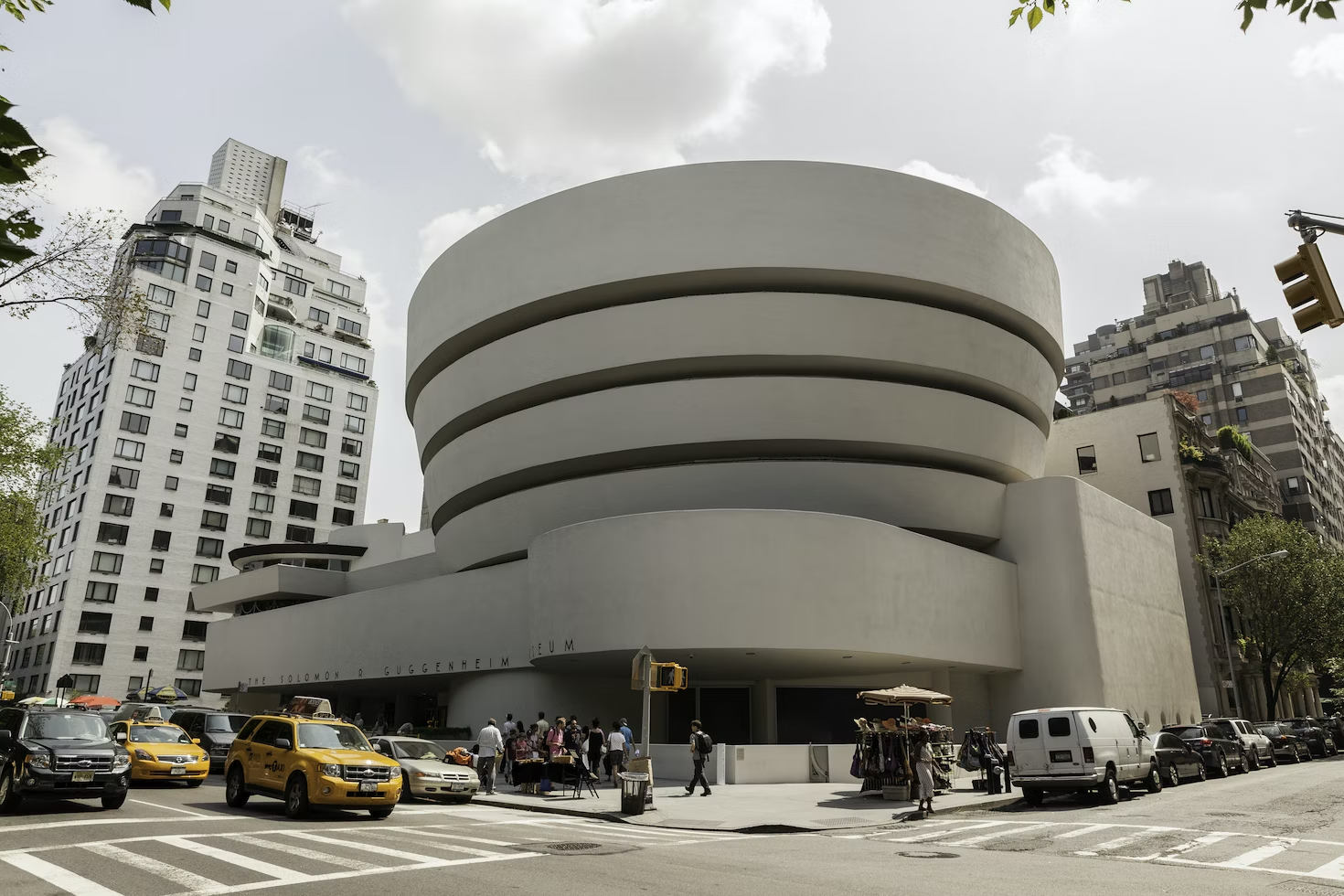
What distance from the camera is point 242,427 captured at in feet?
258

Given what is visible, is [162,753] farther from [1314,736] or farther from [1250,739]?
[1314,736]

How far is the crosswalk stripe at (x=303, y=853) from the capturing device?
1016cm

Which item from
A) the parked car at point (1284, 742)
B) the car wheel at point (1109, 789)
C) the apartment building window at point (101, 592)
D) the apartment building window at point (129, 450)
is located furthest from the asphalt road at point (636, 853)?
the apartment building window at point (129, 450)

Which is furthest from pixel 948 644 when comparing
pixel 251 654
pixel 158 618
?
pixel 158 618

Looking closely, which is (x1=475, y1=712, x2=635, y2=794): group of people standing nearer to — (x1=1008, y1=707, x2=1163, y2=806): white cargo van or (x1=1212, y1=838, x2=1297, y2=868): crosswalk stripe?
(x1=1008, y1=707, x2=1163, y2=806): white cargo van

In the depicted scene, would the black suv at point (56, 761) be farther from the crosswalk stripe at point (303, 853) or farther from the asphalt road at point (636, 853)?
the crosswalk stripe at point (303, 853)

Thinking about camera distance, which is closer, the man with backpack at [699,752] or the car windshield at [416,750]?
the car windshield at [416,750]

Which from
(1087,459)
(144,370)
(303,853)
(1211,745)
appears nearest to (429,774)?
(303,853)

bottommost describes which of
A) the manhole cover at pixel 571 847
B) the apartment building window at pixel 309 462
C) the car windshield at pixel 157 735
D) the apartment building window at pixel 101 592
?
the manhole cover at pixel 571 847

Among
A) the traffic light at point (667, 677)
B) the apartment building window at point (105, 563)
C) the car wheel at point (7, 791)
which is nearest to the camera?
the car wheel at point (7, 791)

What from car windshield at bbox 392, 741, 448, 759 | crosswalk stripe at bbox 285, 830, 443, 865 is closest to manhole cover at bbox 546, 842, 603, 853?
crosswalk stripe at bbox 285, 830, 443, 865

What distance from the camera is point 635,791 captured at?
17469 mm

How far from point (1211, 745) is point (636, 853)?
918 inches

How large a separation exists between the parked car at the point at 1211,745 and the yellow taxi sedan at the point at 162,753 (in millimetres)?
25991
